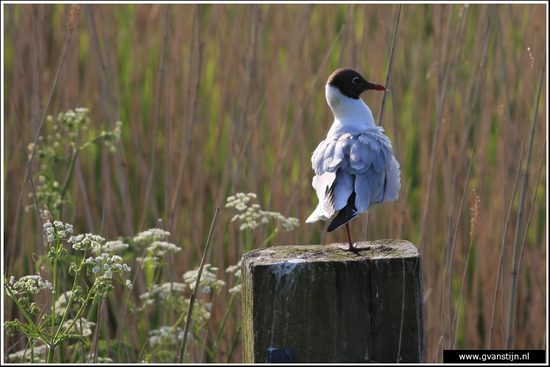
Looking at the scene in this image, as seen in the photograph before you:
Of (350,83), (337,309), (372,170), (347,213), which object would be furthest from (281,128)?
(337,309)

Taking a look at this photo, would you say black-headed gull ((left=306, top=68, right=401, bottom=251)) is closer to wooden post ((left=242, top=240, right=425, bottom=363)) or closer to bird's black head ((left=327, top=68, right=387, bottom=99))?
bird's black head ((left=327, top=68, right=387, bottom=99))

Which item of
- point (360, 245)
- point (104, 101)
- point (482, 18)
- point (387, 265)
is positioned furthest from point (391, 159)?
point (104, 101)

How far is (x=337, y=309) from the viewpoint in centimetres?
147

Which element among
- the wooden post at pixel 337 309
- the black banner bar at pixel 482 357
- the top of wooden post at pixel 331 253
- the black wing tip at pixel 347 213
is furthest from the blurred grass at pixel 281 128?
the wooden post at pixel 337 309

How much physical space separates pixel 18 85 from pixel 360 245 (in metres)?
2.56

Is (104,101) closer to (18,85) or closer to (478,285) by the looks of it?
(18,85)

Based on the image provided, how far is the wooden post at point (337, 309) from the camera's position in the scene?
4.79 ft

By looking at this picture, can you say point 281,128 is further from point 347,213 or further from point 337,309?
point 337,309

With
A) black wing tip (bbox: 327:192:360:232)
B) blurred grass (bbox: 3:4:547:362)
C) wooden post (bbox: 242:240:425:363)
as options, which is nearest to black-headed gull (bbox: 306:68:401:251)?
black wing tip (bbox: 327:192:360:232)

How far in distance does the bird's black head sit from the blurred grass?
350 mm

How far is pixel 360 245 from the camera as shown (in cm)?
187

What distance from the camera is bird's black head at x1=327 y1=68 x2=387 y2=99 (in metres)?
2.55

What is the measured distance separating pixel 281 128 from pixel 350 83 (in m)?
0.88

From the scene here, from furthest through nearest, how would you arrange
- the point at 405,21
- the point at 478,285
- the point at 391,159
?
1. the point at 405,21
2. the point at 478,285
3. the point at 391,159
